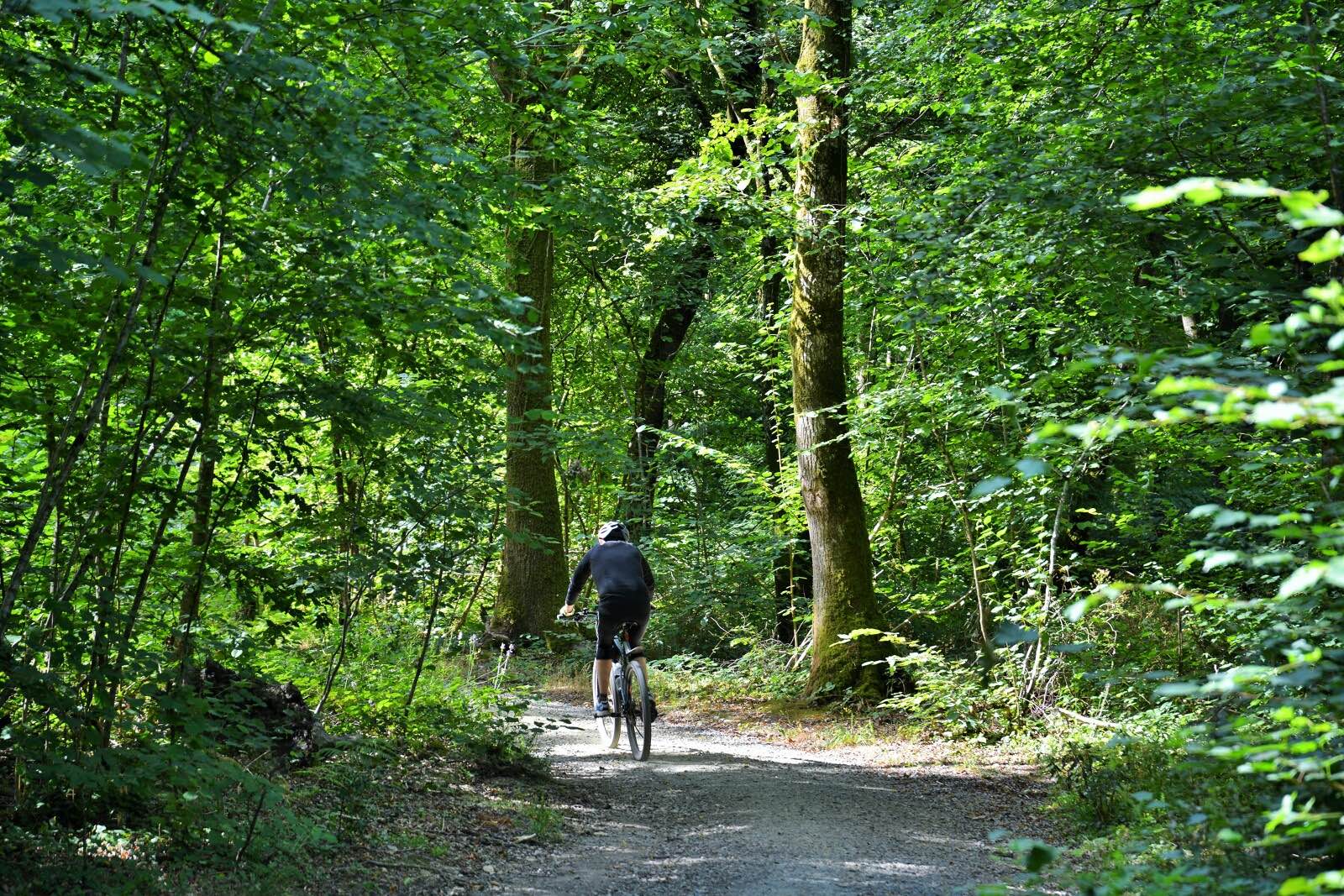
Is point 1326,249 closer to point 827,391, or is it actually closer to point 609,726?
point 609,726

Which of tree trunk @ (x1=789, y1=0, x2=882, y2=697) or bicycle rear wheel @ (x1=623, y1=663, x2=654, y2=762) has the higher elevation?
tree trunk @ (x1=789, y1=0, x2=882, y2=697)

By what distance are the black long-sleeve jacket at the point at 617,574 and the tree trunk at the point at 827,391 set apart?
3094 mm

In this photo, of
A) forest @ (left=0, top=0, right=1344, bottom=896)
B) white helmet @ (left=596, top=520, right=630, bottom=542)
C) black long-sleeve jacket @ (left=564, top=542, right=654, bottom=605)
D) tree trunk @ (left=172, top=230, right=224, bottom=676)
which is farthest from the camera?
white helmet @ (left=596, top=520, right=630, bottom=542)

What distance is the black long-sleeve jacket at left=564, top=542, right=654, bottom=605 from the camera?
30.6ft

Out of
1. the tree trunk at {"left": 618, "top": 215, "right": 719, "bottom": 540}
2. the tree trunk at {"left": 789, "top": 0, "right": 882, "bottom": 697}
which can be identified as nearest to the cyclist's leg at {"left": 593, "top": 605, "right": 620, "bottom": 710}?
the tree trunk at {"left": 789, "top": 0, "right": 882, "bottom": 697}

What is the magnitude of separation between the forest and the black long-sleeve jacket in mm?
1053

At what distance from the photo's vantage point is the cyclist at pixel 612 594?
9.34 meters

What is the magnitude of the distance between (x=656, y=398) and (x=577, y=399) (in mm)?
4174

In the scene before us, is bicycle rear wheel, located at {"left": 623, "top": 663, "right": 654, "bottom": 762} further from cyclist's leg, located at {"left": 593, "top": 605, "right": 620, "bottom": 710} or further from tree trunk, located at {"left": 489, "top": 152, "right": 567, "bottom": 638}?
tree trunk, located at {"left": 489, "top": 152, "right": 567, "bottom": 638}

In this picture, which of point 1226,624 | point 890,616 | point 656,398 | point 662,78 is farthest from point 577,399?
point 1226,624

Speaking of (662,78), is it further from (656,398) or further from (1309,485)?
(1309,485)

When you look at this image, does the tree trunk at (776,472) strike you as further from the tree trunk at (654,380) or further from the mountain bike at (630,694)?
the mountain bike at (630,694)

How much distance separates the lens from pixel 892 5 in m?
18.0

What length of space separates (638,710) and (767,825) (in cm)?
275
